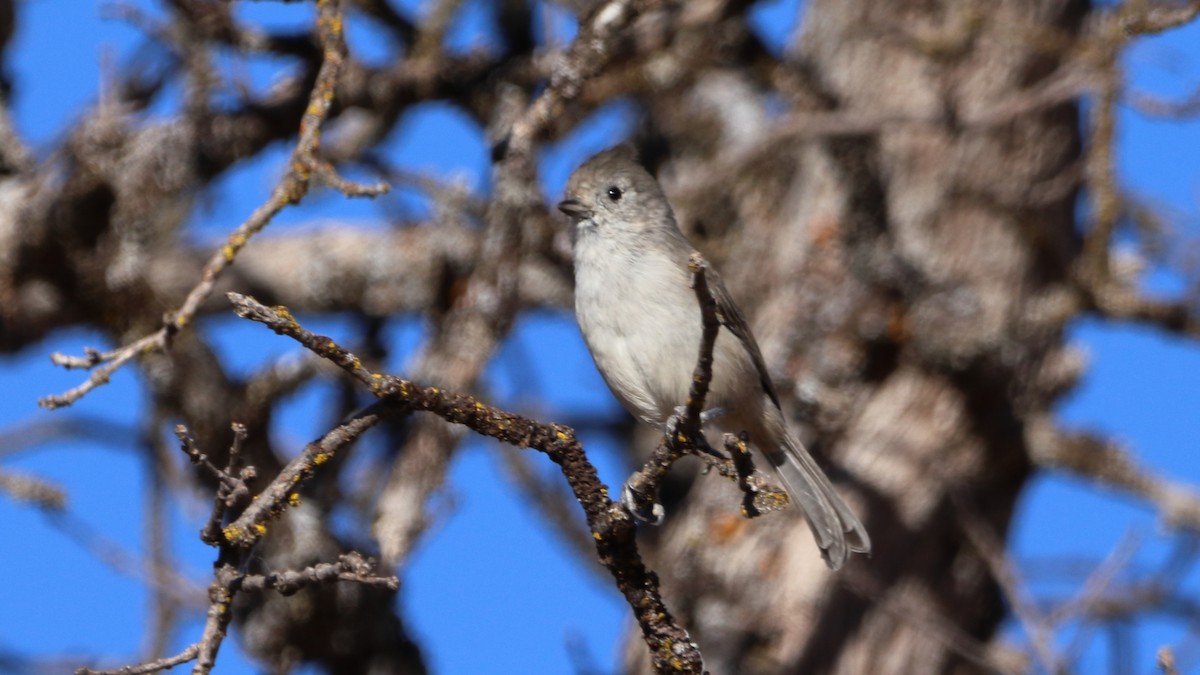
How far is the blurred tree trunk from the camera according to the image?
5516 millimetres

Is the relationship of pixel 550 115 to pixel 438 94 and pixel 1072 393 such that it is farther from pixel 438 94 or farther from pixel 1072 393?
pixel 1072 393

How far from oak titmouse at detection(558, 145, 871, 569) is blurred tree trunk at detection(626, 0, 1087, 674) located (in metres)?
1.09

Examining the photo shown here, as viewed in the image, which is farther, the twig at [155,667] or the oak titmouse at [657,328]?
the oak titmouse at [657,328]

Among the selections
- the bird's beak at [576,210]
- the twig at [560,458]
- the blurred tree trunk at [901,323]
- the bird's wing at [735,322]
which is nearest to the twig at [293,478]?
the twig at [560,458]

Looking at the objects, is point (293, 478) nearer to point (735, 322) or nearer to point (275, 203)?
point (275, 203)

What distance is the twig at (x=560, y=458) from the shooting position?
2.42 meters

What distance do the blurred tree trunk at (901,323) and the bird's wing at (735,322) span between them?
1.06m

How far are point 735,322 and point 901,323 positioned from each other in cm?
167

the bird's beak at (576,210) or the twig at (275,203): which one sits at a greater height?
the bird's beak at (576,210)

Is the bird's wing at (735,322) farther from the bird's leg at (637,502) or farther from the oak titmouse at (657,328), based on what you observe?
the bird's leg at (637,502)

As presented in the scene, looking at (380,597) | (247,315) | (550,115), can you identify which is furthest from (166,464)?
(247,315)

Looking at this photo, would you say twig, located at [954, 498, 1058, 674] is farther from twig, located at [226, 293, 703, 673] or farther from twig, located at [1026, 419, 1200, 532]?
twig, located at [226, 293, 703, 673]

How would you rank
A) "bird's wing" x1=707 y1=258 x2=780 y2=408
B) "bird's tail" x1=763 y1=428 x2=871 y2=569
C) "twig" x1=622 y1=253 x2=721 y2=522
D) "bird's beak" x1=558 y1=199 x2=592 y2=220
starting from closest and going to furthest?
"twig" x1=622 y1=253 x2=721 y2=522 < "bird's wing" x1=707 y1=258 x2=780 y2=408 < "bird's tail" x1=763 y1=428 x2=871 y2=569 < "bird's beak" x1=558 y1=199 x2=592 y2=220

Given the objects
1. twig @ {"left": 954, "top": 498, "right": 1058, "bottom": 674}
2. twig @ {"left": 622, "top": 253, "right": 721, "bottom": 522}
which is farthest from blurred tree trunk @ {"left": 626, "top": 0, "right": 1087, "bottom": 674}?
twig @ {"left": 622, "top": 253, "right": 721, "bottom": 522}
